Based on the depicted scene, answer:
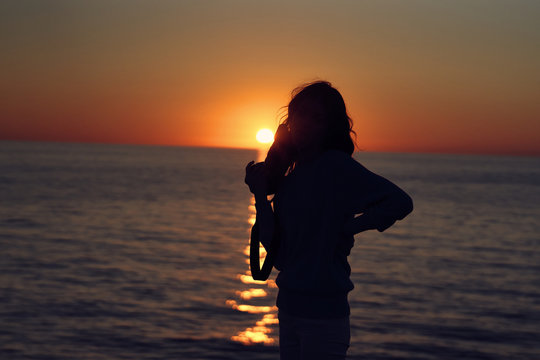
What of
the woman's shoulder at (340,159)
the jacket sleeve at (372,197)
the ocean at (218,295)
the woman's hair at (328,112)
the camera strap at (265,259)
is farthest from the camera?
the ocean at (218,295)

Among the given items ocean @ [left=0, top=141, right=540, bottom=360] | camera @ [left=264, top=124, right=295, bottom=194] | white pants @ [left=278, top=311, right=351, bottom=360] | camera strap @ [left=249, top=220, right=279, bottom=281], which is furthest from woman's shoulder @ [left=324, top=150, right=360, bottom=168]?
ocean @ [left=0, top=141, right=540, bottom=360]

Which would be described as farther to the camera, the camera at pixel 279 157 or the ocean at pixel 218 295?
the ocean at pixel 218 295

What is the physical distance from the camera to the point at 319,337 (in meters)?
2.60

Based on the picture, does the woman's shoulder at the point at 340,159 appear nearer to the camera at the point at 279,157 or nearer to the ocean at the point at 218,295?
the camera at the point at 279,157

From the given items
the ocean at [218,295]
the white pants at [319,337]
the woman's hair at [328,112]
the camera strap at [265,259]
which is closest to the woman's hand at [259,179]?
the camera strap at [265,259]

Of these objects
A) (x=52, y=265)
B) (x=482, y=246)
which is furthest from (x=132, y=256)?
(x=482, y=246)

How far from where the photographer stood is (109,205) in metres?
34.7

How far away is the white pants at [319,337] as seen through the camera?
2.57 m

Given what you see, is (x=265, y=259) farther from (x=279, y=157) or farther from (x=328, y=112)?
(x=328, y=112)

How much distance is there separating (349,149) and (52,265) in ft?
43.7

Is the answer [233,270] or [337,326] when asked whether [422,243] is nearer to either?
[233,270]

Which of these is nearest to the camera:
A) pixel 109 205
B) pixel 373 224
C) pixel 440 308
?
pixel 373 224

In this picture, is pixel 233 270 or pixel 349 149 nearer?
pixel 349 149

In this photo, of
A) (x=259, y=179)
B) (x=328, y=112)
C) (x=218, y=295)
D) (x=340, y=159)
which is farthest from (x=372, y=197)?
(x=218, y=295)
